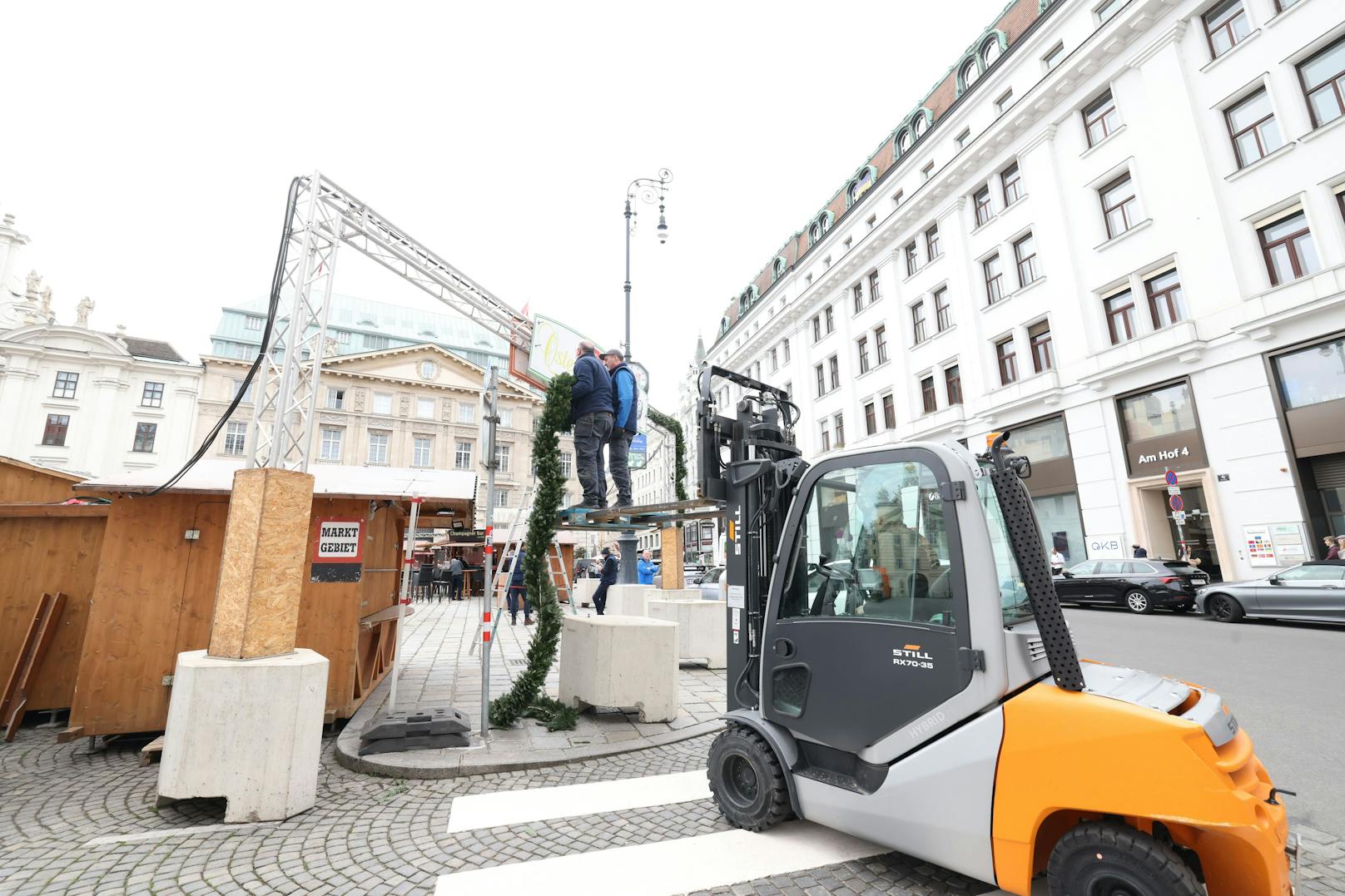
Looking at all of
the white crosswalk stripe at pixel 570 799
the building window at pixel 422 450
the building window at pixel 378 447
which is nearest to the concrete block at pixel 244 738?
the white crosswalk stripe at pixel 570 799

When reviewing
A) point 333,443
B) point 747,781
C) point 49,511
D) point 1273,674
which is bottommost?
point 1273,674

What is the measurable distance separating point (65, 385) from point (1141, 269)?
198 ft

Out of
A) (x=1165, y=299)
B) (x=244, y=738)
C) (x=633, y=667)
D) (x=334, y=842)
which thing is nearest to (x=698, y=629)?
(x=633, y=667)

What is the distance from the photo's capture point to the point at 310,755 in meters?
4.20

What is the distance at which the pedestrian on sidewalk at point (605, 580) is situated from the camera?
1508 cm

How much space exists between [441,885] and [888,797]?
7.88 feet

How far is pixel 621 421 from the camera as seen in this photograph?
698 cm

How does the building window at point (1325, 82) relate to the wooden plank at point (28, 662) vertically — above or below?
above

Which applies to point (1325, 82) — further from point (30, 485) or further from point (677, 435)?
point (30, 485)

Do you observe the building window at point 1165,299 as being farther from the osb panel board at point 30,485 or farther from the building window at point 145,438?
the building window at point 145,438

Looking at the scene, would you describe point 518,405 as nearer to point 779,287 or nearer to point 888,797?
point 779,287

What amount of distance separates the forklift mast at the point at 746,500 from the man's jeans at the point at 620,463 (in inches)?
95.7

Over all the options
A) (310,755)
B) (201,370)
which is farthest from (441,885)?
(201,370)

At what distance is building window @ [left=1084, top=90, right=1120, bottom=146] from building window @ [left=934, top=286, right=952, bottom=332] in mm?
7238
